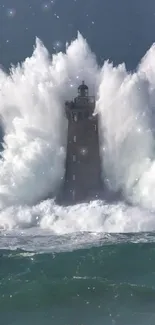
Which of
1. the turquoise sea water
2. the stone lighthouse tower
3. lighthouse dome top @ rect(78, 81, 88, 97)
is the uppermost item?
lighthouse dome top @ rect(78, 81, 88, 97)

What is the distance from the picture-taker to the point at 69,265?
143 feet

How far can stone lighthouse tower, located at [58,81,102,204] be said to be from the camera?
73000 mm

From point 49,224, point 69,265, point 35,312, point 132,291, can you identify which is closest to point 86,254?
point 69,265

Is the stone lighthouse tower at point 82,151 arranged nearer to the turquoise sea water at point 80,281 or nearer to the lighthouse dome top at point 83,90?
the lighthouse dome top at point 83,90

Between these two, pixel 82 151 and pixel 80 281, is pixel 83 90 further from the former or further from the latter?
pixel 80 281

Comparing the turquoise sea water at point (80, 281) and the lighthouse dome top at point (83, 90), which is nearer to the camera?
the turquoise sea water at point (80, 281)

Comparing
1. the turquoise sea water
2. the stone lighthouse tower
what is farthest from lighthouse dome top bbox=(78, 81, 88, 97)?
the turquoise sea water

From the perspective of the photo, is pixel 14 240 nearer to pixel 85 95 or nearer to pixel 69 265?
pixel 69 265

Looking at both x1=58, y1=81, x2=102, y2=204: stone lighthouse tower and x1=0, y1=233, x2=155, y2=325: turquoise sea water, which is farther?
x1=58, y1=81, x2=102, y2=204: stone lighthouse tower

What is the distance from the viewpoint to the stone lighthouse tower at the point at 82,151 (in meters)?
73.0

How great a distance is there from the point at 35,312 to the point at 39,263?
1142 centimetres

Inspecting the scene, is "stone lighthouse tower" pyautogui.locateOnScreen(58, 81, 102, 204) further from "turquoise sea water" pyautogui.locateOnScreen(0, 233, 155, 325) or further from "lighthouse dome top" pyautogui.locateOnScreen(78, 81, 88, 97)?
"turquoise sea water" pyautogui.locateOnScreen(0, 233, 155, 325)

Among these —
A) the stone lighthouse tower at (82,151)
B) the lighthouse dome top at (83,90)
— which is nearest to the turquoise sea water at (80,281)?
the stone lighthouse tower at (82,151)

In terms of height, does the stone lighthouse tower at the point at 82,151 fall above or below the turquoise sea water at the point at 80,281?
above
